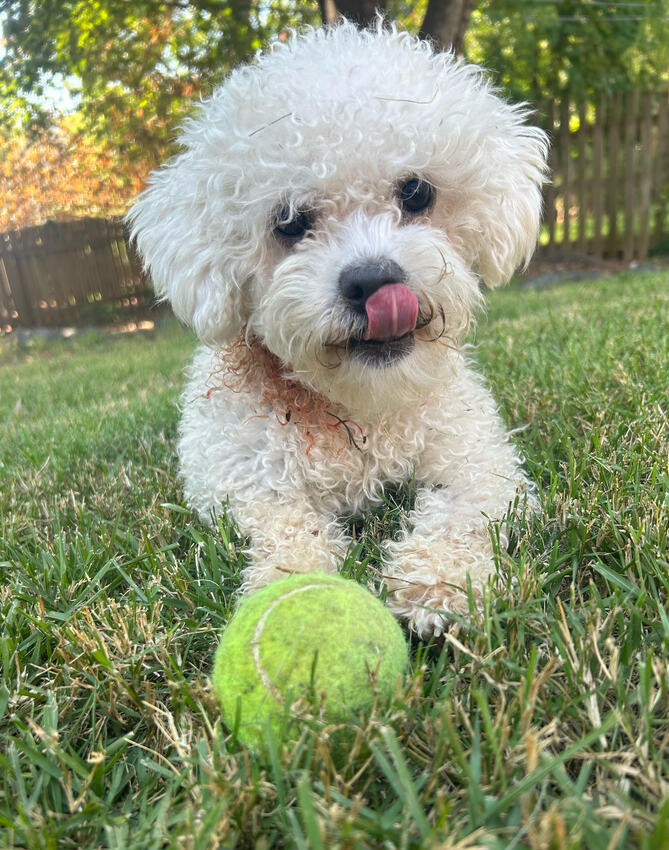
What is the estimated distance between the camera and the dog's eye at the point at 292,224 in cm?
198

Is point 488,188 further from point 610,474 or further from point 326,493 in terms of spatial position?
point 326,493

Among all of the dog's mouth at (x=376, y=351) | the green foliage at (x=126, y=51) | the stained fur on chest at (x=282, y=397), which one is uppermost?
the green foliage at (x=126, y=51)

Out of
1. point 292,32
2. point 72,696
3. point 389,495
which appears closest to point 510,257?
point 389,495

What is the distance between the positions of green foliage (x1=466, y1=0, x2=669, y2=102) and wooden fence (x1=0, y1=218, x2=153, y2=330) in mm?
7250

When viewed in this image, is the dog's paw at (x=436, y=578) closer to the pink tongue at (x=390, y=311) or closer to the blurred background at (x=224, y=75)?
the pink tongue at (x=390, y=311)

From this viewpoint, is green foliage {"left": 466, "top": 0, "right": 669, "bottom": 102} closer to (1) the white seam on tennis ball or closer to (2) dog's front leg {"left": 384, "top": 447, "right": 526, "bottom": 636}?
(2) dog's front leg {"left": 384, "top": 447, "right": 526, "bottom": 636}

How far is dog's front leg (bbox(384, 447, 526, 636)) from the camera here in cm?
148

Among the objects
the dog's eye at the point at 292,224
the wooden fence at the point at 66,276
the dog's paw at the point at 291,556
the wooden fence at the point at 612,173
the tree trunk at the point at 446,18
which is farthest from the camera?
the wooden fence at the point at 66,276

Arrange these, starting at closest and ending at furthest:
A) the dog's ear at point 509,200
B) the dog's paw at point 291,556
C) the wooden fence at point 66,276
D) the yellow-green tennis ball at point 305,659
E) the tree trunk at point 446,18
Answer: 1. the yellow-green tennis ball at point 305,659
2. the dog's paw at point 291,556
3. the dog's ear at point 509,200
4. the tree trunk at point 446,18
5. the wooden fence at point 66,276

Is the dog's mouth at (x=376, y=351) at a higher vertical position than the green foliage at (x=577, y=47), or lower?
lower

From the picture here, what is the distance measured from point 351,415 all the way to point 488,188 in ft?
2.77

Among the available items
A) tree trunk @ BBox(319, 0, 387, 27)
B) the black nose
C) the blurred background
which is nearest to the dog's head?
the black nose

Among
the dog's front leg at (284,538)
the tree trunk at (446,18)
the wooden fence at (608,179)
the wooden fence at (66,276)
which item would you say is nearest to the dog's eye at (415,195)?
the dog's front leg at (284,538)

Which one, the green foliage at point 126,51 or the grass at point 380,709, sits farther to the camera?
the green foliage at point 126,51
